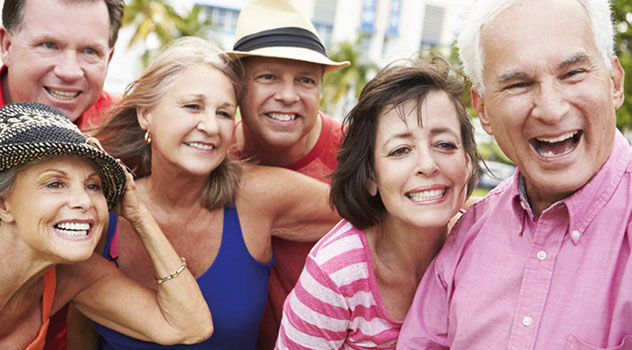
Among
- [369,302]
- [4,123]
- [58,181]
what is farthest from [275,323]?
[4,123]

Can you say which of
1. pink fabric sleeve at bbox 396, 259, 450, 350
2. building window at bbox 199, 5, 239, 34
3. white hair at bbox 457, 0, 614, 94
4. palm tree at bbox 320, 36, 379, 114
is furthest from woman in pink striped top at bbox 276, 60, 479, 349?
building window at bbox 199, 5, 239, 34

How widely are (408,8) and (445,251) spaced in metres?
57.7

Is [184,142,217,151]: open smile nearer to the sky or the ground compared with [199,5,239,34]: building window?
nearer to the ground

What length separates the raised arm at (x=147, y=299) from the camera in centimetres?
295

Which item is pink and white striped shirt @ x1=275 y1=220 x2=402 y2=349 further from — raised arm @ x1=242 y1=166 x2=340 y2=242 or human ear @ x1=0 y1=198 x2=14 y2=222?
human ear @ x1=0 y1=198 x2=14 y2=222

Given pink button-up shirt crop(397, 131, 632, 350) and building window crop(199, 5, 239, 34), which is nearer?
pink button-up shirt crop(397, 131, 632, 350)

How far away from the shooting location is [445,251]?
2703 mm

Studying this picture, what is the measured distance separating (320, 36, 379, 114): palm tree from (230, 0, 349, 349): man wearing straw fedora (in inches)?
1278

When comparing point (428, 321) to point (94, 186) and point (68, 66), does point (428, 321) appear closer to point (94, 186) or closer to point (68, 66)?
point (94, 186)

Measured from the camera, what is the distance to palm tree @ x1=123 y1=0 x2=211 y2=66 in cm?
2966

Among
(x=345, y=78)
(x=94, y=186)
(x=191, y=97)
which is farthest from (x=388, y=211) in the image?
(x=345, y=78)

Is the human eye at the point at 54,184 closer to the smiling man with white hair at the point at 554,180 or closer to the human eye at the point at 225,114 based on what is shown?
the human eye at the point at 225,114

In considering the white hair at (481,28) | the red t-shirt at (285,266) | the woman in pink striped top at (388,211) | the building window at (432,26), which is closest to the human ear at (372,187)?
the woman in pink striped top at (388,211)

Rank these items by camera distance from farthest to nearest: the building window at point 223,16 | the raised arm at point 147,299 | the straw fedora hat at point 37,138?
the building window at point 223,16 → the raised arm at point 147,299 → the straw fedora hat at point 37,138
